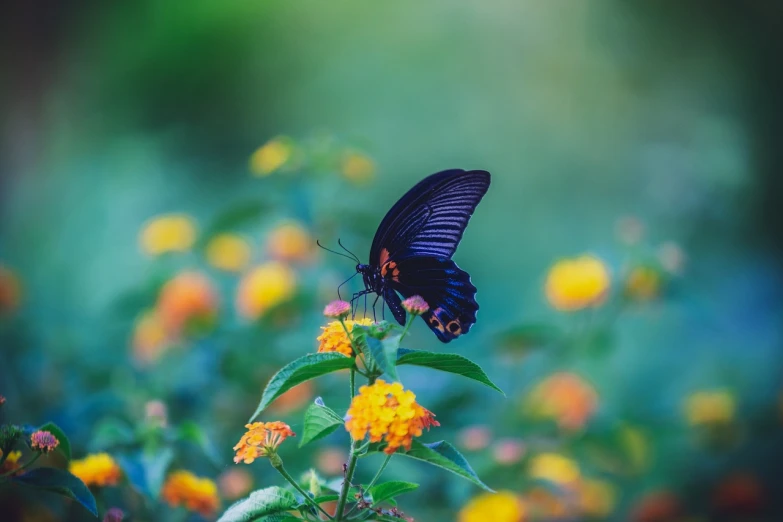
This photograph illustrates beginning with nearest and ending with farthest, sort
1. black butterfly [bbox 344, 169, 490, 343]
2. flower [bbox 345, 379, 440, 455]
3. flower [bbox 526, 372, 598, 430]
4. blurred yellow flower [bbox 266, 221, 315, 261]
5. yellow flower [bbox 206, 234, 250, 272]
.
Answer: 1. flower [bbox 345, 379, 440, 455]
2. black butterfly [bbox 344, 169, 490, 343]
3. flower [bbox 526, 372, 598, 430]
4. blurred yellow flower [bbox 266, 221, 315, 261]
5. yellow flower [bbox 206, 234, 250, 272]

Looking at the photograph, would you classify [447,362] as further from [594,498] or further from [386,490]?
[594,498]

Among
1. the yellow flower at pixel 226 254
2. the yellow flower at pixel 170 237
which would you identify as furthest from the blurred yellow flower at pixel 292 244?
the yellow flower at pixel 170 237

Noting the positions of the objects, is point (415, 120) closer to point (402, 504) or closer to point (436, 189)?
point (402, 504)

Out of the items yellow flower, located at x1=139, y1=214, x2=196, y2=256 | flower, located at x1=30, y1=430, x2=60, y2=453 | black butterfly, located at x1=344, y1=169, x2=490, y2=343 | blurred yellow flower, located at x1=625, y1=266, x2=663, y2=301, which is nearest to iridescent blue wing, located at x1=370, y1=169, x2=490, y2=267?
black butterfly, located at x1=344, y1=169, x2=490, y2=343

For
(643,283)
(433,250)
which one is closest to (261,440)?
(433,250)

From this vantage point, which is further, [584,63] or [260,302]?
[584,63]

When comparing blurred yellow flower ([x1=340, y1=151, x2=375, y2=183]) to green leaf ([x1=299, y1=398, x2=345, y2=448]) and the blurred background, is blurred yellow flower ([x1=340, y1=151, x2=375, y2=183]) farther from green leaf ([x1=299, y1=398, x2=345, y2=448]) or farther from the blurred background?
green leaf ([x1=299, y1=398, x2=345, y2=448])

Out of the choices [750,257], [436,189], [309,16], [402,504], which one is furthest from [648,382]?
[309,16]
